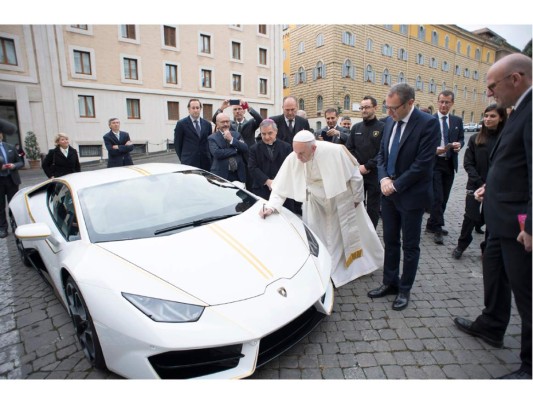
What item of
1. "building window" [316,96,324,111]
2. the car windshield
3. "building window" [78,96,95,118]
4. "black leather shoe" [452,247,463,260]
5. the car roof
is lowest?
"black leather shoe" [452,247,463,260]

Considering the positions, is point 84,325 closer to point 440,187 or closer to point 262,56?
point 440,187

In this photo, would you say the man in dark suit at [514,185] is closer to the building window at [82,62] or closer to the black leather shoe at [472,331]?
the black leather shoe at [472,331]

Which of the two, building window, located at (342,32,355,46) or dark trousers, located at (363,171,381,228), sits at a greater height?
building window, located at (342,32,355,46)

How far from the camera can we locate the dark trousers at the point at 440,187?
4.46 meters

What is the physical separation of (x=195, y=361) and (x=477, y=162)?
365 cm

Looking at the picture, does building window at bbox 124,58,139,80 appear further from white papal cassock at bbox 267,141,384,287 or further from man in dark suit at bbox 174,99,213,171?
white papal cassock at bbox 267,141,384,287

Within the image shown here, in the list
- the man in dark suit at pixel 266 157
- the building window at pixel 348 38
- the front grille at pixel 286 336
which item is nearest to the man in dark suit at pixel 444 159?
the man in dark suit at pixel 266 157

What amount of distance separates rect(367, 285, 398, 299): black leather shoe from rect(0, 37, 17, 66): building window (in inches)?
773

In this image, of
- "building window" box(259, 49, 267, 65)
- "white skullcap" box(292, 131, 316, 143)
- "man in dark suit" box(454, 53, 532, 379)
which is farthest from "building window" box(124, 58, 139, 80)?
"man in dark suit" box(454, 53, 532, 379)

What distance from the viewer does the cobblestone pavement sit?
81.0 inches

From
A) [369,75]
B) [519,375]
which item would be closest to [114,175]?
[519,375]

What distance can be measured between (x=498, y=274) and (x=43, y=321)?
11.6 feet

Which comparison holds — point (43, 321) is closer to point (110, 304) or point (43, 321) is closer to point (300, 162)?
point (110, 304)
